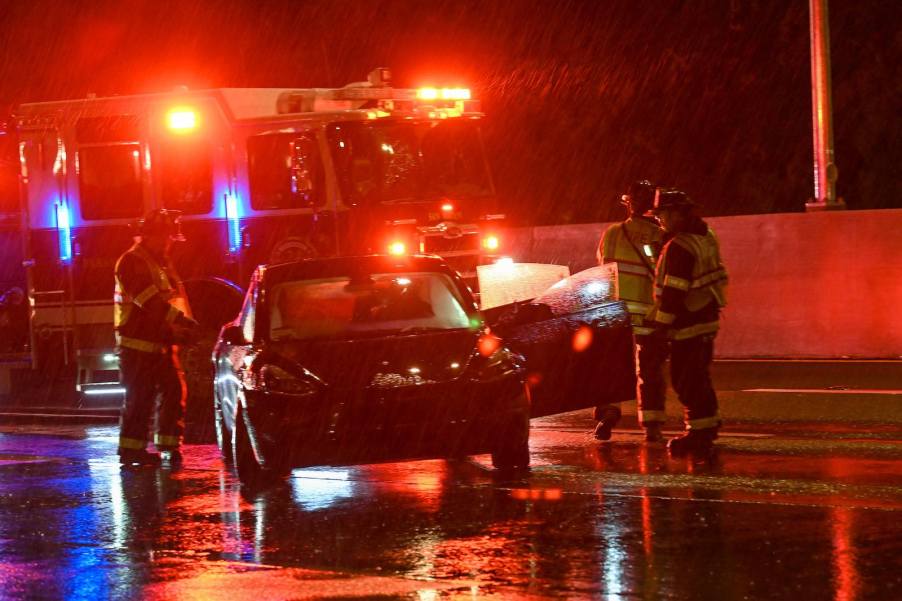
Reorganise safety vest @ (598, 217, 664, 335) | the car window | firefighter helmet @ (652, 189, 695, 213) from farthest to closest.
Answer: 1. safety vest @ (598, 217, 664, 335)
2. the car window
3. firefighter helmet @ (652, 189, 695, 213)

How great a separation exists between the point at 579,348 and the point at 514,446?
1.37 meters

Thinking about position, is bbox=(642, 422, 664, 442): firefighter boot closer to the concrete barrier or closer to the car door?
the car door

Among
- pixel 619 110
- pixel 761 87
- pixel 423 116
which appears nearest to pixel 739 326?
pixel 423 116

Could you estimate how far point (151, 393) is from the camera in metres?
11.2

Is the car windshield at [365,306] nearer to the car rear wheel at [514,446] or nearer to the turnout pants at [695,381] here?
the car rear wheel at [514,446]

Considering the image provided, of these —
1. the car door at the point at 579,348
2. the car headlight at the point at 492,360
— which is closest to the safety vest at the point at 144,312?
the car door at the point at 579,348

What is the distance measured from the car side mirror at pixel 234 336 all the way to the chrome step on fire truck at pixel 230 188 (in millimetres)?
4305

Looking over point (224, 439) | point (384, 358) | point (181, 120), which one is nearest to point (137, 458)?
point (224, 439)

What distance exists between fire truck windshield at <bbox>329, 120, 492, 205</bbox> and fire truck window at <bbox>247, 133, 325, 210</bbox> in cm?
23

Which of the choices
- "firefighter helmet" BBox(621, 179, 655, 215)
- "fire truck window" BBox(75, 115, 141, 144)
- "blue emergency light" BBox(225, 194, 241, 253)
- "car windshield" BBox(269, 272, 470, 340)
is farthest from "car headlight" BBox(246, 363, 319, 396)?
"fire truck window" BBox(75, 115, 141, 144)

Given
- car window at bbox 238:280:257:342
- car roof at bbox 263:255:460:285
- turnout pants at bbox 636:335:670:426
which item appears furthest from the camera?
turnout pants at bbox 636:335:670:426

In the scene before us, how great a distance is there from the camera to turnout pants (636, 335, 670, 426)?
10602mm

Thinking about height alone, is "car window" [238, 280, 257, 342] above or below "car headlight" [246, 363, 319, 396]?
above

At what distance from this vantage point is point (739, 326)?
1627cm
